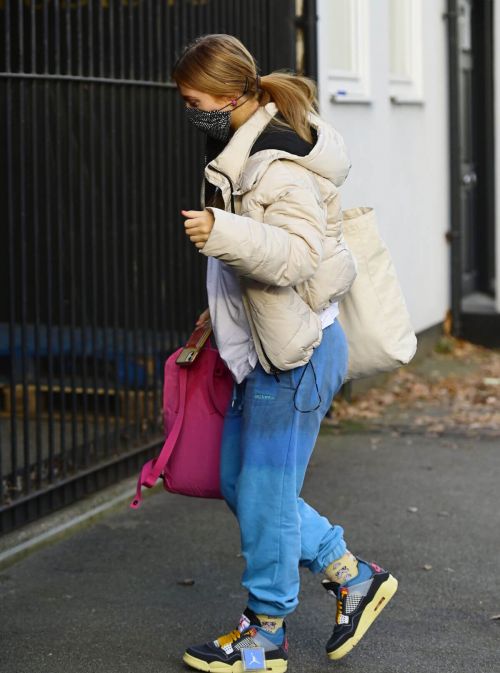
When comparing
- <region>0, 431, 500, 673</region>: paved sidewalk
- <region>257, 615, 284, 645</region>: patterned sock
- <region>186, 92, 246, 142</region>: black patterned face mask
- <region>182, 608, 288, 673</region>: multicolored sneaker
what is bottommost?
<region>0, 431, 500, 673</region>: paved sidewalk

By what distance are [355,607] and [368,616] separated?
0.18 ft

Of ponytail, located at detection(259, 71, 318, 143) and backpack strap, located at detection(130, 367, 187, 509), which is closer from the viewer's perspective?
ponytail, located at detection(259, 71, 318, 143)

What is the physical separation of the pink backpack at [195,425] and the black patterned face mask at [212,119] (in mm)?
772

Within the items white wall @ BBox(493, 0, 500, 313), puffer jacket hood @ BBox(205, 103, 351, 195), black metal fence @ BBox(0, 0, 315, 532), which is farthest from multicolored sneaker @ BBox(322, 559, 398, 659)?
white wall @ BBox(493, 0, 500, 313)

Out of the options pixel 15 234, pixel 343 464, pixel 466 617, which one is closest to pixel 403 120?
pixel 343 464

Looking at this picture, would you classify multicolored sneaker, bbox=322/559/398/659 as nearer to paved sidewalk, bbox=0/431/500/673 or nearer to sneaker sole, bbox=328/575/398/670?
sneaker sole, bbox=328/575/398/670

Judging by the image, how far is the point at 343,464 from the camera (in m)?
7.18

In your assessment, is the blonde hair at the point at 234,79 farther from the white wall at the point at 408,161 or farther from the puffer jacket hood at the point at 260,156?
the white wall at the point at 408,161

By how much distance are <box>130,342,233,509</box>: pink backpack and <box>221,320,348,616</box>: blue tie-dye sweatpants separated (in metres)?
0.16

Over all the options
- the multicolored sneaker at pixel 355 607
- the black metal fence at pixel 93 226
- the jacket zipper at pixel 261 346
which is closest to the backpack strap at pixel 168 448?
the jacket zipper at pixel 261 346

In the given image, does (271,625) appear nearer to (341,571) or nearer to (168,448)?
(341,571)

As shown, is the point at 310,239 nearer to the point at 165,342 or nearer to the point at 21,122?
the point at 21,122

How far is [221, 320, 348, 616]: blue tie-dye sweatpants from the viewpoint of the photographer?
4090 mm

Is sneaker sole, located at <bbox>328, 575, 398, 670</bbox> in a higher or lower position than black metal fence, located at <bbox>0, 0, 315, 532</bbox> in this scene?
lower
